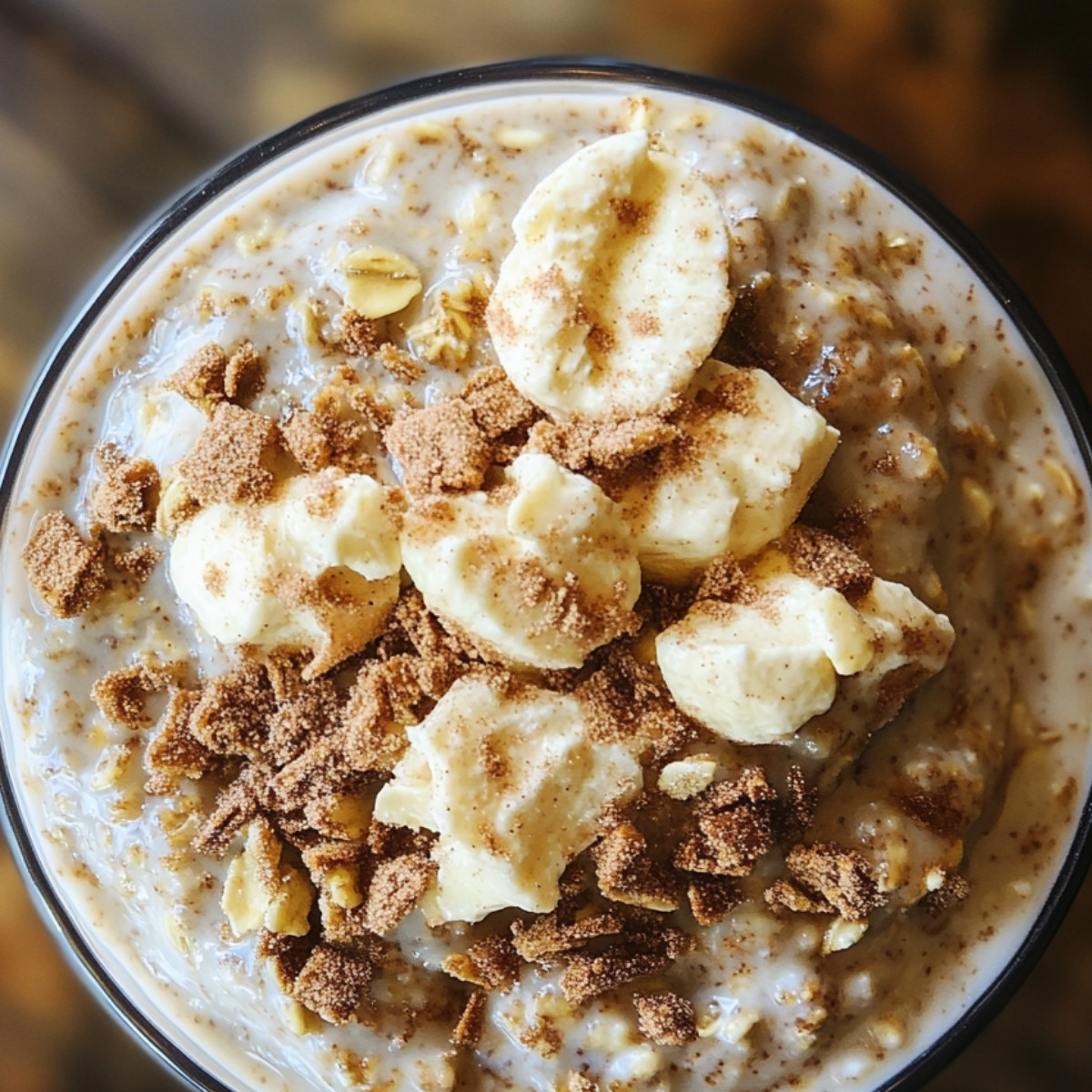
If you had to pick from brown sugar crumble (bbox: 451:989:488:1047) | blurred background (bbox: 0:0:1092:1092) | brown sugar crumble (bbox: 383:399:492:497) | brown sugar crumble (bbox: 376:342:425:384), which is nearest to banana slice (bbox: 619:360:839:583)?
brown sugar crumble (bbox: 383:399:492:497)

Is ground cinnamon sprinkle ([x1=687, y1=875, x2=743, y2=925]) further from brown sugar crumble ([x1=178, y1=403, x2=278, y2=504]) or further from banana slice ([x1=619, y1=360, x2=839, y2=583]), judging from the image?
brown sugar crumble ([x1=178, y1=403, x2=278, y2=504])

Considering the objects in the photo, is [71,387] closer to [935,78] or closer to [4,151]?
[4,151]

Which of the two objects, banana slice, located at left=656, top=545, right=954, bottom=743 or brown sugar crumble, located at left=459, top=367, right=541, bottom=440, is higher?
brown sugar crumble, located at left=459, top=367, right=541, bottom=440

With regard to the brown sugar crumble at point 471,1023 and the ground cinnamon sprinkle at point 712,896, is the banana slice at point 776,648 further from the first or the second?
the brown sugar crumble at point 471,1023

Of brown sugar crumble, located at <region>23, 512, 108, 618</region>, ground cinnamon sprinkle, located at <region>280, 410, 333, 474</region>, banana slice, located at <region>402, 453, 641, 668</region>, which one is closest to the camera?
banana slice, located at <region>402, 453, 641, 668</region>

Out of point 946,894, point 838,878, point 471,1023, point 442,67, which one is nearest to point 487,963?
point 471,1023

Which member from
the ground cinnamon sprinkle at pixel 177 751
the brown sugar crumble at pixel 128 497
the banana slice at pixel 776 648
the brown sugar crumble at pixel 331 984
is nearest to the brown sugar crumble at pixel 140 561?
the brown sugar crumble at pixel 128 497
